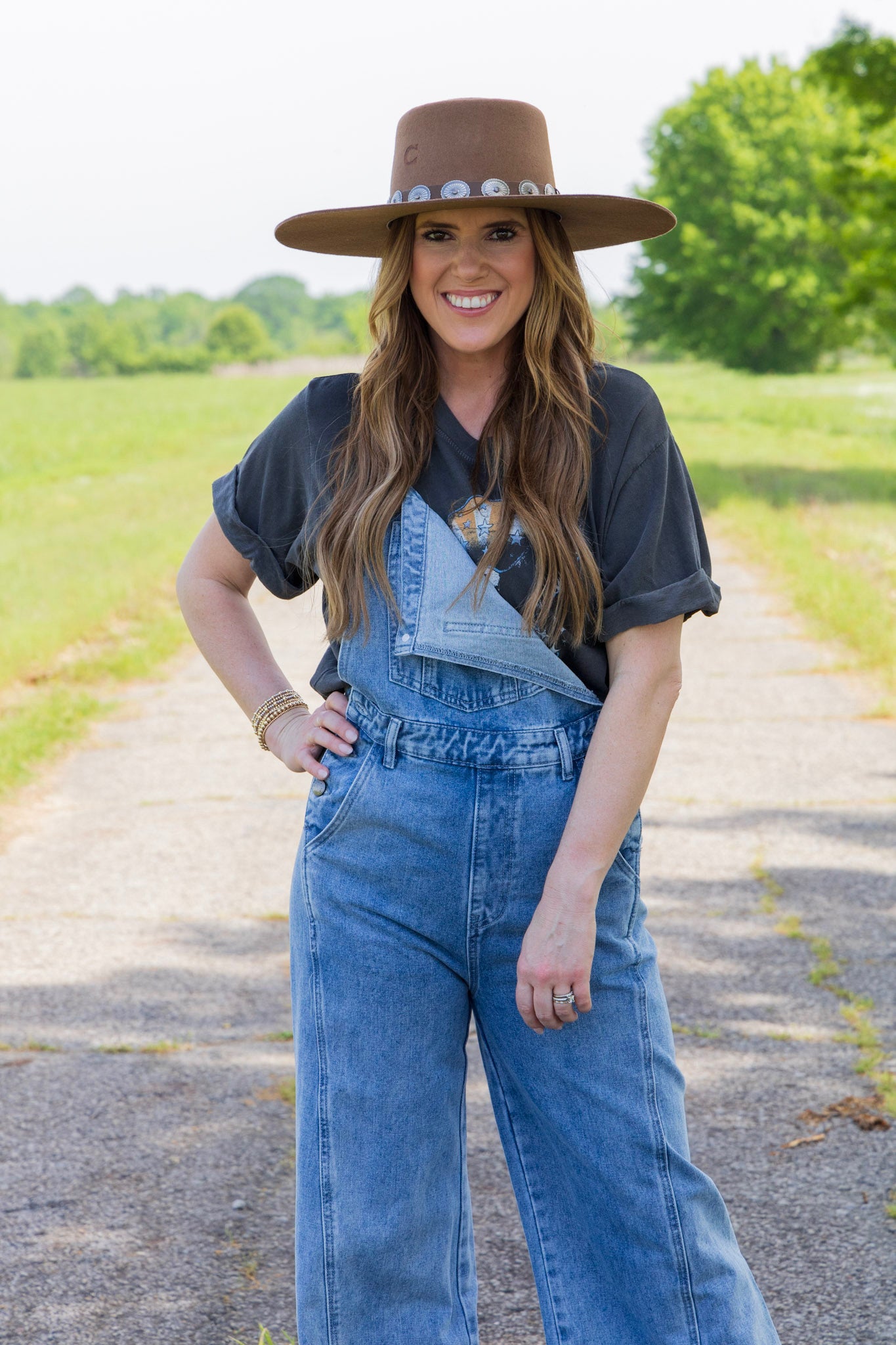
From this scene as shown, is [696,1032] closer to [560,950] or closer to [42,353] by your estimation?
[560,950]

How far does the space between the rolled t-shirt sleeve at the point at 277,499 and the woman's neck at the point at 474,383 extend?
0.69 ft

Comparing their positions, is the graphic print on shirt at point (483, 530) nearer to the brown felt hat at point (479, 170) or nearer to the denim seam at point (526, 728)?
the denim seam at point (526, 728)

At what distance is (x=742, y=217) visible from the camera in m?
52.7

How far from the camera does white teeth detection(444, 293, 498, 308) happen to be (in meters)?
1.82

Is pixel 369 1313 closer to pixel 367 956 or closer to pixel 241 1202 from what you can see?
pixel 367 956

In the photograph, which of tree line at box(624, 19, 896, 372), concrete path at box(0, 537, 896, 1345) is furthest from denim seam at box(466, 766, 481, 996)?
tree line at box(624, 19, 896, 372)

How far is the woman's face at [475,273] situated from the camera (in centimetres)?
182

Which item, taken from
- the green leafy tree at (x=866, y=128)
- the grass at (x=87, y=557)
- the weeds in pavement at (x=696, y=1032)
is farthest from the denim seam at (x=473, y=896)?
the green leafy tree at (x=866, y=128)

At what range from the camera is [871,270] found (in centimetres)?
1602

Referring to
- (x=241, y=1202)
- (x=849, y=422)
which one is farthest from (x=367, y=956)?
(x=849, y=422)

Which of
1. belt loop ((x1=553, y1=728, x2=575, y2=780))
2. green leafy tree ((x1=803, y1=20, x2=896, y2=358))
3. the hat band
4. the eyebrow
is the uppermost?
green leafy tree ((x1=803, y1=20, x2=896, y2=358))

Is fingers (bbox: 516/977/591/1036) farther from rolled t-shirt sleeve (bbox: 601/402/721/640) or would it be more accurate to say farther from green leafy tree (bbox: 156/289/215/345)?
green leafy tree (bbox: 156/289/215/345)

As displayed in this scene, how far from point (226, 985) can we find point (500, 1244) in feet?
4.96

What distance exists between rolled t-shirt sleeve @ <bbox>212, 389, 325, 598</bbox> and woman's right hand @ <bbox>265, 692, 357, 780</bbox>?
0.21 m
